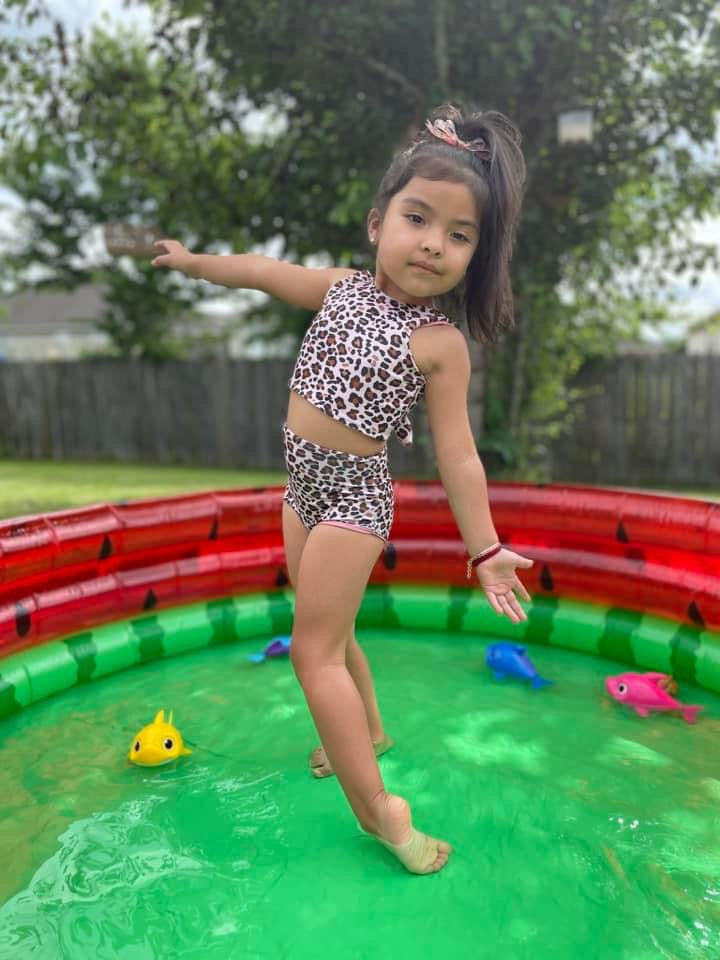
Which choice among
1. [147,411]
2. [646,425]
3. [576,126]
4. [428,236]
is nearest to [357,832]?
[428,236]

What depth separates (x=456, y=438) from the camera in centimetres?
185

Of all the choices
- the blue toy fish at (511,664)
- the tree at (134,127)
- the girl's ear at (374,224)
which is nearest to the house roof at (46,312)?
the tree at (134,127)

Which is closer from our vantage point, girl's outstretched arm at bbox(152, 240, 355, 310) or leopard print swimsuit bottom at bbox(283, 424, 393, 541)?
leopard print swimsuit bottom at bbox(283, 424, 393, 541)

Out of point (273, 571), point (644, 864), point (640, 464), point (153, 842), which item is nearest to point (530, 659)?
point (273, 571)

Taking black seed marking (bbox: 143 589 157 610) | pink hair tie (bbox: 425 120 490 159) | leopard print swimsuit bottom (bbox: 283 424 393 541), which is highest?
pink hair tie (bbox: 425 120 490 159)

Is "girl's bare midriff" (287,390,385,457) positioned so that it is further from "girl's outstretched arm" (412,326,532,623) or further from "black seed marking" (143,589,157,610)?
"black seed marking" (143,589,157,610)

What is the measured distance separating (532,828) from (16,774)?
143cm

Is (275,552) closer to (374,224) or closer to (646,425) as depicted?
(374,224)

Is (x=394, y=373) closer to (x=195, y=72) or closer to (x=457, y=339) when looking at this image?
(x=457, y=339)

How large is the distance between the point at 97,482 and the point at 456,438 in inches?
303

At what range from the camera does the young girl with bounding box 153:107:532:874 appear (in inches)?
70.9

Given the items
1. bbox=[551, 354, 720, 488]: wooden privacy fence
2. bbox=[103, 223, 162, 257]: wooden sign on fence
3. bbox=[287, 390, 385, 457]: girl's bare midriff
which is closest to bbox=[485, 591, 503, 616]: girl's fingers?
bbox=[287, 390, 385, 457]: girl's bare midriff

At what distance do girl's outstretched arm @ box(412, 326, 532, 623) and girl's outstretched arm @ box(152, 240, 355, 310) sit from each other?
0.38 m

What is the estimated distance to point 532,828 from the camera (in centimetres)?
199
